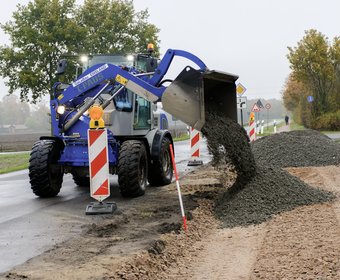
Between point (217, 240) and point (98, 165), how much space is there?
2.73 metres

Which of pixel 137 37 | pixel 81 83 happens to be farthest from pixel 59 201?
pixel 137 37

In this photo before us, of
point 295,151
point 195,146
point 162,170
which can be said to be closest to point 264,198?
point 162,170

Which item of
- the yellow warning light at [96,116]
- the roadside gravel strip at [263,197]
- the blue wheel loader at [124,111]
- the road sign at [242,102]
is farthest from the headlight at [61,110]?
the road sign at [242,102]

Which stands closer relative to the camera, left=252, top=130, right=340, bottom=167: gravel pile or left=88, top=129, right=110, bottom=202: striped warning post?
left=88, top=129, right=110, bottom=202: striped warning post

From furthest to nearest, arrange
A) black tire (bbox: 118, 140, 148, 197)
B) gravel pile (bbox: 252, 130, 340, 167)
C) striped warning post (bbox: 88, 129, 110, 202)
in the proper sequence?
gravel pile (bbox: 252, 130, 340, 167)
black tire (bbox: 118, 140, 148, 197)
striped warning post (bbox: 88, 129, 110, 202)

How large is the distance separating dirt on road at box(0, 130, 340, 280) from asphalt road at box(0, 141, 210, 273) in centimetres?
26

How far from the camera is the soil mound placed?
7.19m

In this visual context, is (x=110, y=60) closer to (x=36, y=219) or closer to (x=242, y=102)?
(x=36, y=219)

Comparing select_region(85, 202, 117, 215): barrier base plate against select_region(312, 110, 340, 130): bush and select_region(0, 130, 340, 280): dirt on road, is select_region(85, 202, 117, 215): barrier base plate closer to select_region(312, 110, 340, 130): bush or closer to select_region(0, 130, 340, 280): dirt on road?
select_region(0, 130, 340, 280): dirt on road

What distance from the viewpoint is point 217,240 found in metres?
6.12

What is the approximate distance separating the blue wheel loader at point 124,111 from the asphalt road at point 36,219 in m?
0.52

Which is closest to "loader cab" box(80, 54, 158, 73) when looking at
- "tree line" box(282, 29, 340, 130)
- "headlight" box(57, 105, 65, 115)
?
"headlight" box(57, 105, 65, 115)

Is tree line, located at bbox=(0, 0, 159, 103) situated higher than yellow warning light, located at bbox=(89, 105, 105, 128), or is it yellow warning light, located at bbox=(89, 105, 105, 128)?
tree line, located at bbox=(0, 0, 159, 103)

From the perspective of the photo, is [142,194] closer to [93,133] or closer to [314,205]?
[93,133]
